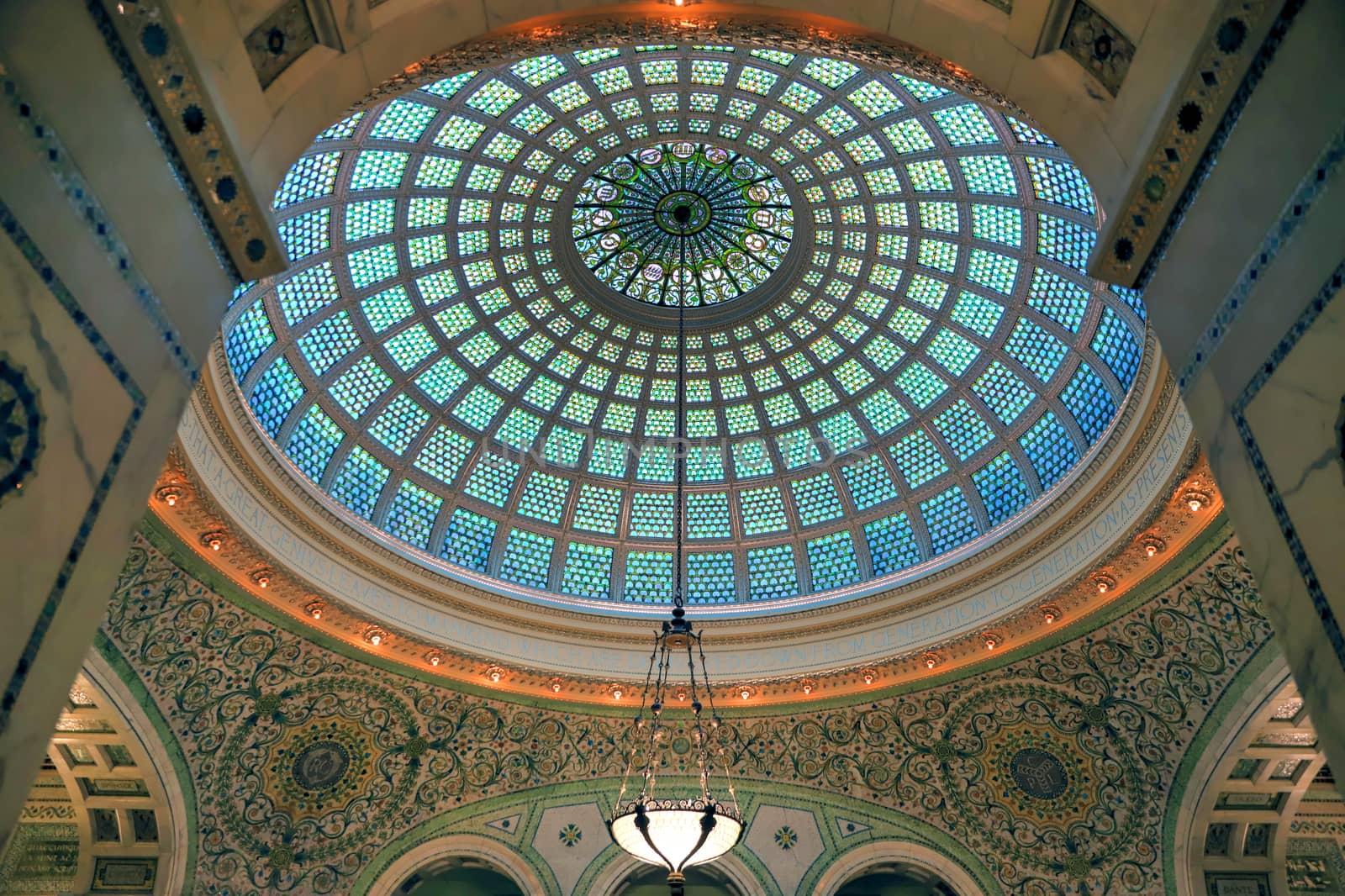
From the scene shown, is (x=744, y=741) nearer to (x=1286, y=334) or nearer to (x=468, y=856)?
(x=468, y=856)

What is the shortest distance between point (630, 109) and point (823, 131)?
2.38 m

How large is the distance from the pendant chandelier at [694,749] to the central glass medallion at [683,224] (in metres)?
0.05

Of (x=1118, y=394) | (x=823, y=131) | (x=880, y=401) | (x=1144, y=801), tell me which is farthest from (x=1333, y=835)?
(x=823, y=131)

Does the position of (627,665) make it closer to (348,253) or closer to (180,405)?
(348,253)

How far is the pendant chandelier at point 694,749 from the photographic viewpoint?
8.87 m

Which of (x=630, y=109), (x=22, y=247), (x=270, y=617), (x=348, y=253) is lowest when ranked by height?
(x=22, y=247)

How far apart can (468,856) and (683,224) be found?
9.28m

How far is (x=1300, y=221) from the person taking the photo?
361 cm

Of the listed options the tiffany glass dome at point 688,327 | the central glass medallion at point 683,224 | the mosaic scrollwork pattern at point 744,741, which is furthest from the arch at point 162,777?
the central glass medallion at point 683,224

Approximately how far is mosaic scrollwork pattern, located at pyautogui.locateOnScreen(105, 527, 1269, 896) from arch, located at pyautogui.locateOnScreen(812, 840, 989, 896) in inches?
16.4

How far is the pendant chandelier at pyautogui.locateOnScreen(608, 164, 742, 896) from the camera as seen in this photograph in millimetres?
8867

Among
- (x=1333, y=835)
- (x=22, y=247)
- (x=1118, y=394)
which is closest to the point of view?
(x=22, y=247)

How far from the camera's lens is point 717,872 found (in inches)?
523

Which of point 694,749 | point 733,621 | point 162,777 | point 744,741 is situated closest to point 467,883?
point 694,749
